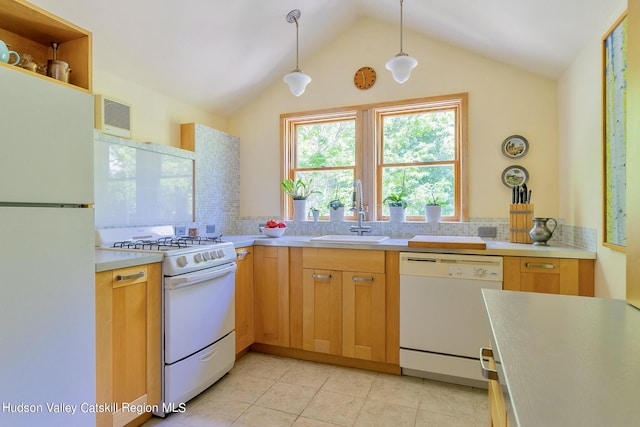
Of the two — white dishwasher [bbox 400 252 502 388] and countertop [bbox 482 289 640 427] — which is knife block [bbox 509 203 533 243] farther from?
countertop [bbox 482 289 640 427]

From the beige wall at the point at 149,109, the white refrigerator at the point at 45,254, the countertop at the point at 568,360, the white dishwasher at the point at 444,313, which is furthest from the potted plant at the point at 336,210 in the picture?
the countertop at the point at 568,360

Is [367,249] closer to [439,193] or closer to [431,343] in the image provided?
[431,343]

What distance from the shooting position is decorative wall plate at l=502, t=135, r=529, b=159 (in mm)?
2510

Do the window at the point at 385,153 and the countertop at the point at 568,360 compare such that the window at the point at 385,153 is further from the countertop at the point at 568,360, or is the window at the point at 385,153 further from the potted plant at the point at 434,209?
the countertop at the point at 568,360

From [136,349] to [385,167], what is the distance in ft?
7.67

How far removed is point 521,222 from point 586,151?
61cm

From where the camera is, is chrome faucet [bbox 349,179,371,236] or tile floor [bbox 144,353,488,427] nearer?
A: tile floor [bbox 144,353,488,427]

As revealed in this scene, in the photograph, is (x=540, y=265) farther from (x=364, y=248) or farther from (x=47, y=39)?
(x=47, y=39)

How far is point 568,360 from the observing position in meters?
0.57

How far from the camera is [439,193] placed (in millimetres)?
2814

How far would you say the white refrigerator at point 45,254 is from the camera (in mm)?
1159

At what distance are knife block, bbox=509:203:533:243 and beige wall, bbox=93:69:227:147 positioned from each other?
2.82m

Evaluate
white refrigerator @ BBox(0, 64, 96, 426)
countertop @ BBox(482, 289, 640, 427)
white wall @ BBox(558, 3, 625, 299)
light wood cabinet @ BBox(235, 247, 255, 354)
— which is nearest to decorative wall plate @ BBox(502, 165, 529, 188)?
white wall @ BBox(558, 3, 625, 299)

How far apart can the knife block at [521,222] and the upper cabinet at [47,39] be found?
2.71 m
